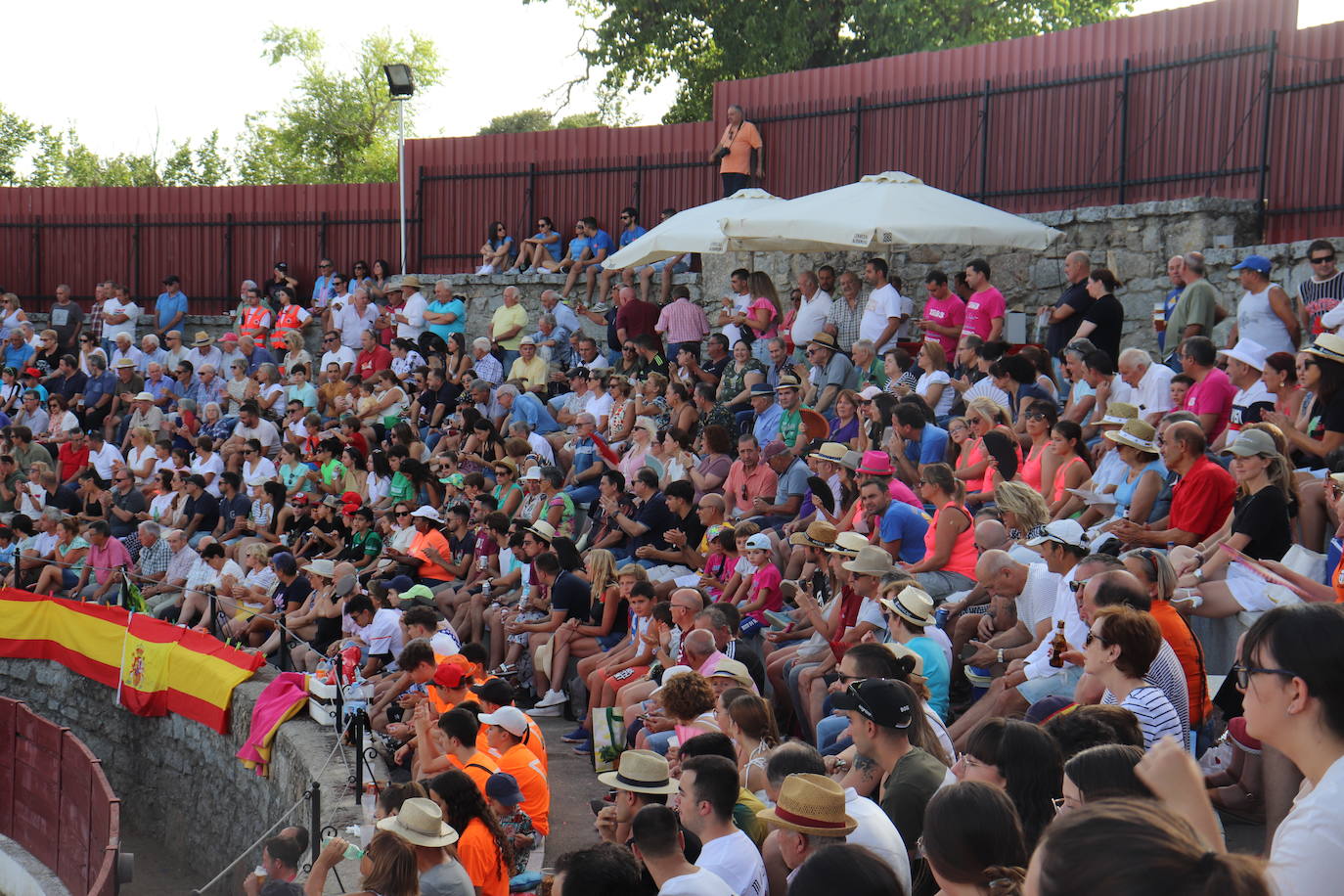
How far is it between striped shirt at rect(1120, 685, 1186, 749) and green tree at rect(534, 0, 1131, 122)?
20708 millimetres

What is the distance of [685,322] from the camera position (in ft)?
53.3

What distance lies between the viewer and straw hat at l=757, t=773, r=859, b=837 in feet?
14.6

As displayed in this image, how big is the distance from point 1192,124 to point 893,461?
5498 mm

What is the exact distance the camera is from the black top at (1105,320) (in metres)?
11.7

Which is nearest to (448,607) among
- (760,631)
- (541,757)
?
(760,631)

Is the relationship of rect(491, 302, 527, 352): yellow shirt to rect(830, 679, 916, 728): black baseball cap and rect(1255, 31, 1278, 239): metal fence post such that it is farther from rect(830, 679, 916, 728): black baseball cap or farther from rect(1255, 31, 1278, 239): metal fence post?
rect(830, 679, 916, 728): black baseball cap

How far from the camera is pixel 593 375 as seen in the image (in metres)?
15.6

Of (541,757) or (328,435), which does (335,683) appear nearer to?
(541,757)

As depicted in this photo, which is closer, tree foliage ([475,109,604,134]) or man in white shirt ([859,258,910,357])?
man in white shirt ([859,258,910,357])

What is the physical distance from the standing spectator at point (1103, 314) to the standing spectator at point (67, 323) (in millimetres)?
17347

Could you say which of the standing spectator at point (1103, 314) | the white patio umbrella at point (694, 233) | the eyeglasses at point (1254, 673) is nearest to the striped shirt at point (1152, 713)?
the eyeglasses at point (1254, 673)

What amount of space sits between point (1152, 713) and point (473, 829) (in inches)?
117

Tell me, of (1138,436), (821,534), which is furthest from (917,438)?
(1138,436)

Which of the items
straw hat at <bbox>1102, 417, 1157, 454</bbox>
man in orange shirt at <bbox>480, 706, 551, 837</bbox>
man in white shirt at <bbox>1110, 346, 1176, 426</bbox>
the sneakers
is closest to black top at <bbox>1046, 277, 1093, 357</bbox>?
man in white shirt at <bbox>1110, 346, 1176, 426</bbox>
